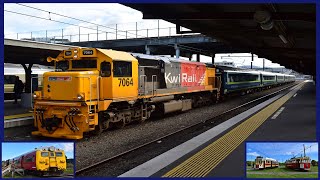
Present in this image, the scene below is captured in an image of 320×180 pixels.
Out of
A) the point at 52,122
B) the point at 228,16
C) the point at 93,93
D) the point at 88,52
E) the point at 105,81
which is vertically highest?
the point at 228,16

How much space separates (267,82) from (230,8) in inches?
1614

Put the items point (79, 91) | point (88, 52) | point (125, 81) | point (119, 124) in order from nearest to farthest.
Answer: point (79, 91) < point (88, 52) < point (125, 81) < point (119, 124)

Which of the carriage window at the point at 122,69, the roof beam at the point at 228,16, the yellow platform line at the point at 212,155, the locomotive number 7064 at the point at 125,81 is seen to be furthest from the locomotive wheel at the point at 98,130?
the roof beam at the point at 228,16

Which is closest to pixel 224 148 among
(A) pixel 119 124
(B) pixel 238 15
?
(B) pixel 238 15

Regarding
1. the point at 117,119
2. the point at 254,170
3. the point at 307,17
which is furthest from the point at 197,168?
the point at 307,17

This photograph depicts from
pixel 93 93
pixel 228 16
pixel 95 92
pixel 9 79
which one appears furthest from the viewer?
pixel 9 79

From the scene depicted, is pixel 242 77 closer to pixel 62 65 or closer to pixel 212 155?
pixel 62 65

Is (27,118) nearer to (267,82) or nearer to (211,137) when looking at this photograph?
(211,137)

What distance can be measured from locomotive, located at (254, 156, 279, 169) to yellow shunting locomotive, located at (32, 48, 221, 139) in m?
8.52

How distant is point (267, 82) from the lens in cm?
5422

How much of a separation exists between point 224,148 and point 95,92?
559 centimetres

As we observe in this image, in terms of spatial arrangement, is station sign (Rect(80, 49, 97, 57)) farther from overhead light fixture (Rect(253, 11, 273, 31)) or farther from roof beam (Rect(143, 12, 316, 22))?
overhead light fixture (Rect(253, 11, 273, 31))

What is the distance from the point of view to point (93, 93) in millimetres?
13172

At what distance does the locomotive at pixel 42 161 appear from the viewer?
5.58 metres
